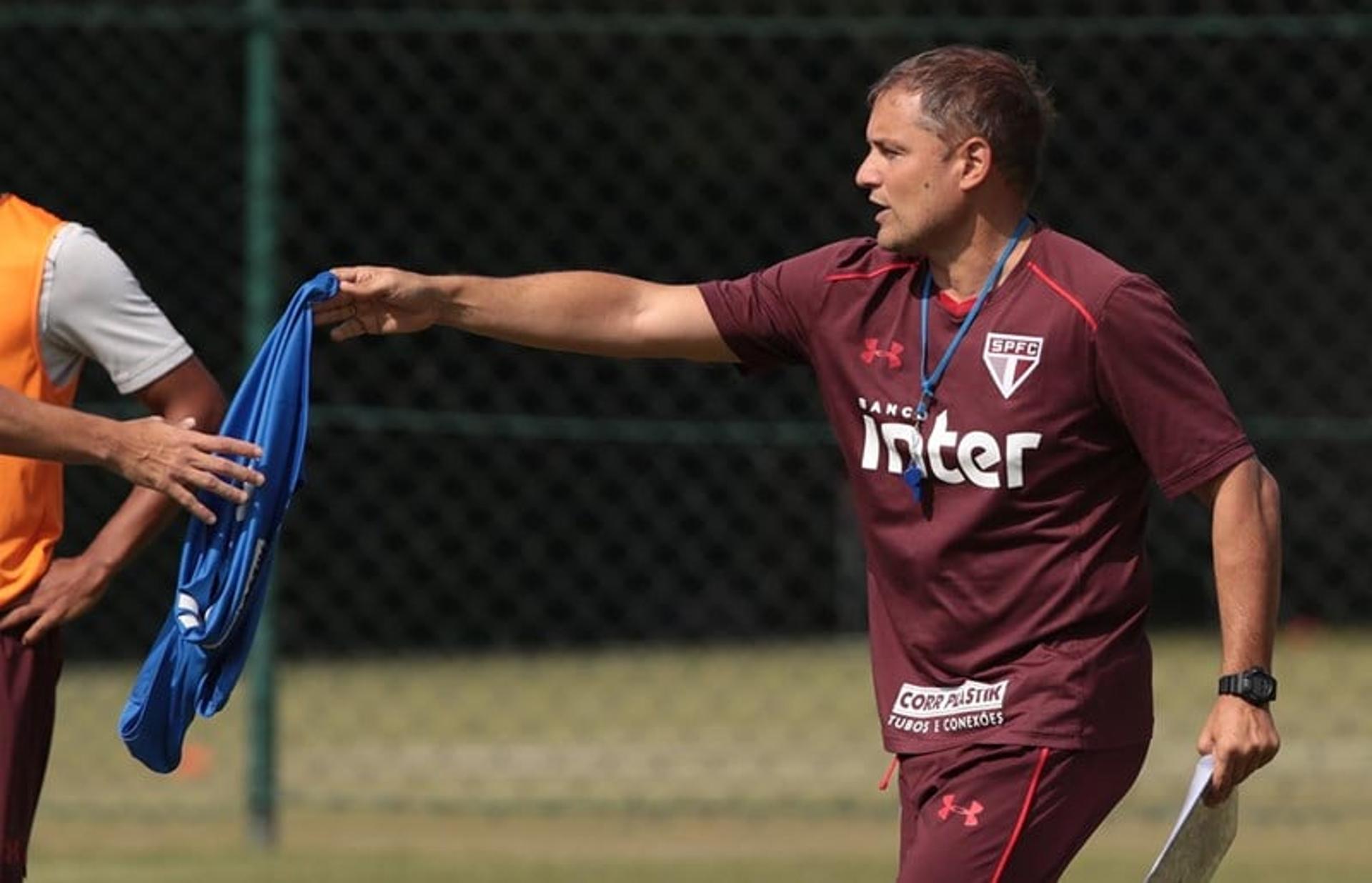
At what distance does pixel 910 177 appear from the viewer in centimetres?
512

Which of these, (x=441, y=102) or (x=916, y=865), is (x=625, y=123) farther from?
(x=916, y=865)

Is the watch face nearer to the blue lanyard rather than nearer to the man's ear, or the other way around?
the blue lanyard

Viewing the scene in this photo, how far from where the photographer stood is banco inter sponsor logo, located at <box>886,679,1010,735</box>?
196 inches

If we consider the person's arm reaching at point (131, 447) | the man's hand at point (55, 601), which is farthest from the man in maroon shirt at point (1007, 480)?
the man's hand at point (55, 601)

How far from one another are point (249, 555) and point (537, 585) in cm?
922

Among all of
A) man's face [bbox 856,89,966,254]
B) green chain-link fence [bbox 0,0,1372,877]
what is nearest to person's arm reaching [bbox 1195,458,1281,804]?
man's face [bbox 856,89,966,254]

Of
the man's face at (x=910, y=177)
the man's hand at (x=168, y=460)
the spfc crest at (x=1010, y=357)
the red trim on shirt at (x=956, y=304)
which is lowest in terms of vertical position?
the man's hand at (x=168, y=460)

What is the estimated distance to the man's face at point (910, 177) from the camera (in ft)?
16.7

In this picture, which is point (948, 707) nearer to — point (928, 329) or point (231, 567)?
point (928, 329)

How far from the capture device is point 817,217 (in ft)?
43.6

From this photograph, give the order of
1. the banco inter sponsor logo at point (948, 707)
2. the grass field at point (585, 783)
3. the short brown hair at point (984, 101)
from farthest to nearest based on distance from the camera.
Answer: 1. the grass field at point (585, 783)
2. the short brown hair at point (984, 101)
3. the banco inter sponsor logo at point (948, 707)

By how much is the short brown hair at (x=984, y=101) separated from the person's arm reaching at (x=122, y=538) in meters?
1.40

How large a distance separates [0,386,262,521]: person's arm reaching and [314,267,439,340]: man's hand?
43cm

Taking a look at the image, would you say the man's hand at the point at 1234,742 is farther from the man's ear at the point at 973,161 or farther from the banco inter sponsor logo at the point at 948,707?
the man's ear at the point at 973,161
